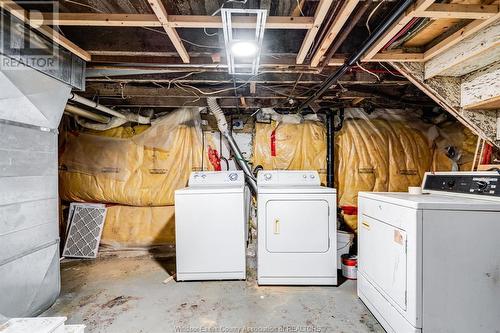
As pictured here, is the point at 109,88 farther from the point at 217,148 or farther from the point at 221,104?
the point at 217,148

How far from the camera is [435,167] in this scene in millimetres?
3711

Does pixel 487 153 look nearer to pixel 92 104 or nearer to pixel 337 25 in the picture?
pixel 337 25

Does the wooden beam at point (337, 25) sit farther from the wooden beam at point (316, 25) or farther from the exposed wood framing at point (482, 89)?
the exposed wood framing at point (482, 89)

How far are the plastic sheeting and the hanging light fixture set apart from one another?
5.95ft

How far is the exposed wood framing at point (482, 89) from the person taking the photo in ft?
6.20

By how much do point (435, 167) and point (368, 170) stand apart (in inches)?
36.0

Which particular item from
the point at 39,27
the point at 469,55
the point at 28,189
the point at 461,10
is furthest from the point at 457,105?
the point at 28,189

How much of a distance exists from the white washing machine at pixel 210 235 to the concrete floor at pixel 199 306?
0.40ft

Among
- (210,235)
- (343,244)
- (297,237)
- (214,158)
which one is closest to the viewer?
(297,237)

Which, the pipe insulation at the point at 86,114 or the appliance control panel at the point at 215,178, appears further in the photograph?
the appliance control panel at the point at 215,178

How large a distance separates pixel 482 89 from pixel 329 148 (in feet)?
5.81

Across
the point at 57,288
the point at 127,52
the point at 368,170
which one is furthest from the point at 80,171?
the point at 368,170

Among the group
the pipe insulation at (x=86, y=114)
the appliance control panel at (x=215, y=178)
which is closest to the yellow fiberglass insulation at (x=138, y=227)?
the appliance control panel at (x=215, y=178)

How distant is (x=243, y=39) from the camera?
1743 mm
